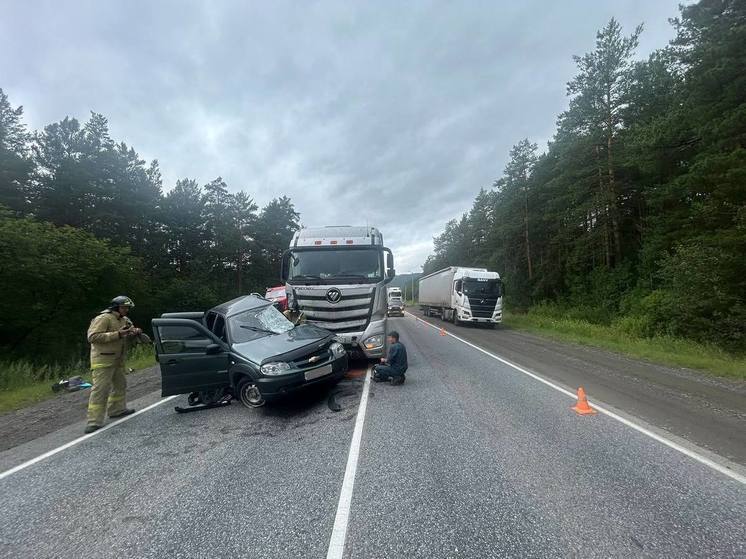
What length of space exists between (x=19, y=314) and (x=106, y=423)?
1277cm

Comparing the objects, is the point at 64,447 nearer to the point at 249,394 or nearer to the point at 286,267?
the point at 249,394

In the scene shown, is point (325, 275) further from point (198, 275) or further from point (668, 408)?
point (198, 275)

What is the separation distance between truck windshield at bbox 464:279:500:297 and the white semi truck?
13.4 m

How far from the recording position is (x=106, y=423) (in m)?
5.87

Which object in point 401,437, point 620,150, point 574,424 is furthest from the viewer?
→ point 620,150

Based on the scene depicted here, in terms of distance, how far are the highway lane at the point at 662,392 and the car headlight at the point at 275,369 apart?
539cm

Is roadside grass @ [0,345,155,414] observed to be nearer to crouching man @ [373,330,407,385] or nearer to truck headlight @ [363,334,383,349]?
truck headlight @ [363,334,383,349]

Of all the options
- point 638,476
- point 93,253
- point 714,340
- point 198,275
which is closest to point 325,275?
point 638,476

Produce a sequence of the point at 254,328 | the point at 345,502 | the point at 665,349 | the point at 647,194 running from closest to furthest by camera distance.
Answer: the point at 345,502 → the point at 254,328 → the point at 665,349 → the point at 647,194

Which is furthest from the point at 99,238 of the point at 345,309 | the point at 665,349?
the point at 665,349

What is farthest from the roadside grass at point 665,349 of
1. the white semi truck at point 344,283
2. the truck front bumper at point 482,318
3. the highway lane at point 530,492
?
the white semi truck at point 344,283

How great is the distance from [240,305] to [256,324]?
0.72 m

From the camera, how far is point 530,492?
126 inches

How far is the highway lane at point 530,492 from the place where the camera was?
251 cm
